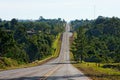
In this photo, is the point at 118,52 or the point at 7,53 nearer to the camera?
the point at 7,53

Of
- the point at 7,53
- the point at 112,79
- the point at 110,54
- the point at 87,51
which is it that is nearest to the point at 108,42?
the point at 110,54

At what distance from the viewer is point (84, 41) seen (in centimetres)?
14812

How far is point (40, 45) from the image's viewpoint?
194000 mm

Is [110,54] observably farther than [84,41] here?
Yes

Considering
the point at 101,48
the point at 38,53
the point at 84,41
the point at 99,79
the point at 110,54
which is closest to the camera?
the point at 99,79

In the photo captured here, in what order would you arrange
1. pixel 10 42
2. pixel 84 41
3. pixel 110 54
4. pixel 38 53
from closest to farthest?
pixel 10 42
pixel 84 41
pixel 110 54
pixel 38 53

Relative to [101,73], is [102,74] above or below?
above

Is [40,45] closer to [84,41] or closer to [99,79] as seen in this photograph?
[84,41]

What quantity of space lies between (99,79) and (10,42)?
312 ft

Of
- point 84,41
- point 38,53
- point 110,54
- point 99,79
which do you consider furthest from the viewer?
point 38,53

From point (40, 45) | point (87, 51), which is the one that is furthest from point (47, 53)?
point (87, 51)

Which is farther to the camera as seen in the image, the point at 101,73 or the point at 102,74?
the point at 101,73

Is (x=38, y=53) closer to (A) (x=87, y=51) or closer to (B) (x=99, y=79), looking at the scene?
(A) (x=87, y=51)

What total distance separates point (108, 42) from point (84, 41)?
1806 inches
